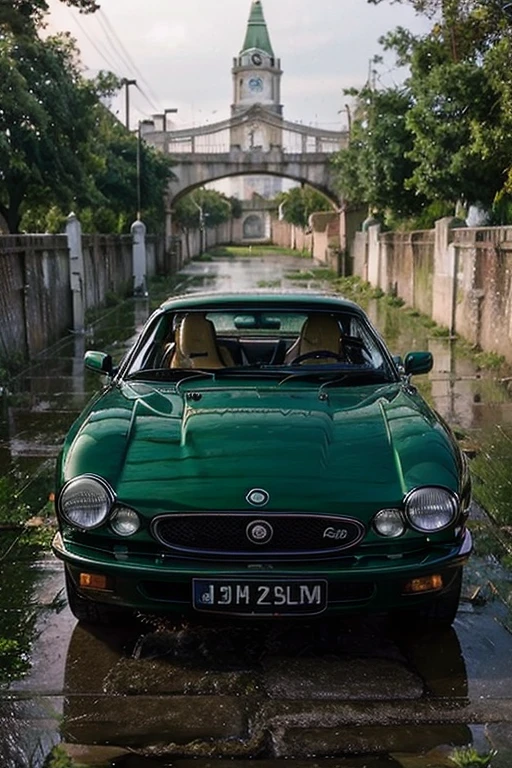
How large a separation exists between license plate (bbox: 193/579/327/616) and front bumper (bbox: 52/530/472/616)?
23 millimetres

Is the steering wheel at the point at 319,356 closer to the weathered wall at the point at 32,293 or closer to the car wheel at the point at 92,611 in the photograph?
the car wheel at the point at 92,611

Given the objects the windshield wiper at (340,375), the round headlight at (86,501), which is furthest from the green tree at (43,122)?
the round headlight at (86,501)

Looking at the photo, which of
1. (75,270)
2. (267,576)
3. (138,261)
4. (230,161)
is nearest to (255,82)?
(230,161)

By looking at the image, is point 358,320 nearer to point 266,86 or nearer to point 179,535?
point 179,535

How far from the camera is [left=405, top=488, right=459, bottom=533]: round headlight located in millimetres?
3850

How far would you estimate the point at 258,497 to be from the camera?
3811 millimetres

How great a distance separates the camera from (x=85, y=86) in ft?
70.8

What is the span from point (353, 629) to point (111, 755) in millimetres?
1460

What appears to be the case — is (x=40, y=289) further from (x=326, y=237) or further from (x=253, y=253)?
(x=253, y=253)

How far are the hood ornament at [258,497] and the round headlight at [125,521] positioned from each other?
0.47 meters

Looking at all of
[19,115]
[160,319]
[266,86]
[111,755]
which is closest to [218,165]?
[19,115]

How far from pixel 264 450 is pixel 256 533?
0.42m

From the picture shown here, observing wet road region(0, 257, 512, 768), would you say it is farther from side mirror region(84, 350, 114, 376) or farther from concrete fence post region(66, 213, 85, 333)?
concrete fence post region(66, 213, 85, 333)

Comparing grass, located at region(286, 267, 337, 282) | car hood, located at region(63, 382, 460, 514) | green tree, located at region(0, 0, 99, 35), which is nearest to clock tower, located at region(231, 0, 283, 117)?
grass, located at region(286, 267, 337, 282)
